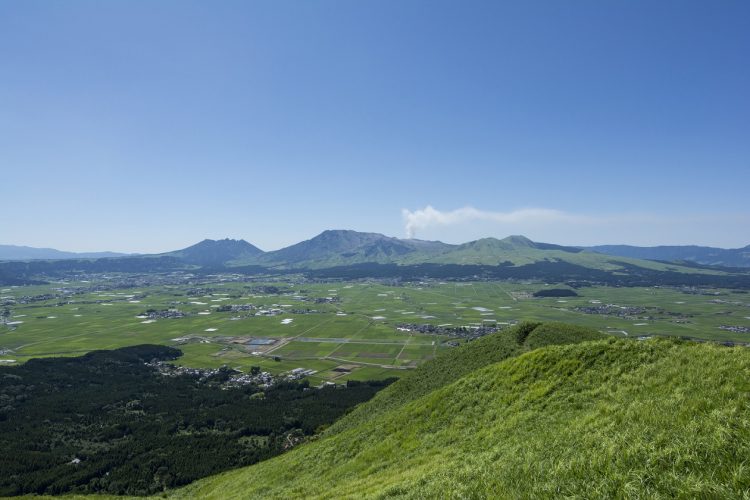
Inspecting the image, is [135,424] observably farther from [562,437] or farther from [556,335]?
[562,437]

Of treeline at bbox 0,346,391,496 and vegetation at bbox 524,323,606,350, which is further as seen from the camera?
treeline at bbox 0,346,391,496

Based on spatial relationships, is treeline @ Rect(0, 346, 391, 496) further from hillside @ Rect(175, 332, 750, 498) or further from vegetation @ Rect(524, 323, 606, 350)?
vegetation @ Rect(524, 323, 606, 350)

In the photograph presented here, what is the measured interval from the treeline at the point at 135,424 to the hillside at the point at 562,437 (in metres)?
38.3

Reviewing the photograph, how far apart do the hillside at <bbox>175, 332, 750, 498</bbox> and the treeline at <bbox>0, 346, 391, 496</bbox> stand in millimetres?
38255

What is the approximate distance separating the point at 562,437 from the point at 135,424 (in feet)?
371

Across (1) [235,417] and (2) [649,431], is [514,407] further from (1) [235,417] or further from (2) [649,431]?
(1) [235,417]

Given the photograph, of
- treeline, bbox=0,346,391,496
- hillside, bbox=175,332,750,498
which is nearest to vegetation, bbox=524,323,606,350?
hillside, bbox=175,332,750,498

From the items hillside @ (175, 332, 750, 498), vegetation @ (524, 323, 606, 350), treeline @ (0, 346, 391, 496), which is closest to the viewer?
hillside @ (175, 332, 750, 498)

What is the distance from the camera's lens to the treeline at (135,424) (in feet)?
237

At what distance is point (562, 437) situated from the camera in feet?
Answer: 67.9

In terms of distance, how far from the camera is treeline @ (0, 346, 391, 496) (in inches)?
2844

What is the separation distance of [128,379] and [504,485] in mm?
165039

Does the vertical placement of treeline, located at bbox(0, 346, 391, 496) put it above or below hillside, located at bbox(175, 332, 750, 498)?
below

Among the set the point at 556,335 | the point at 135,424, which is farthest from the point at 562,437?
the point at 135,424
